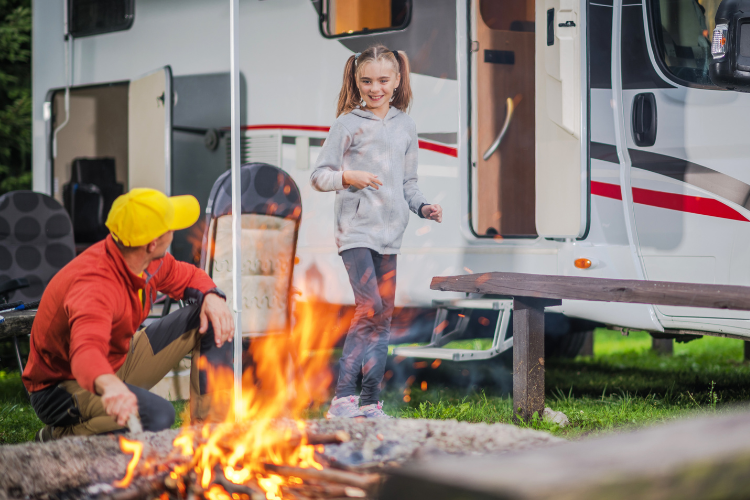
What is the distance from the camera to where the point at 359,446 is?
7.67ft

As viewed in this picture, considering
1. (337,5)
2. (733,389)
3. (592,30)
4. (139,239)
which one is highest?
(337,5)

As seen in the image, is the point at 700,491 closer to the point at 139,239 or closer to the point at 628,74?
the point at 139,239

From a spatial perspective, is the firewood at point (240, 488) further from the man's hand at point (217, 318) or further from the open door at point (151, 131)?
the open door at point (151, 131)

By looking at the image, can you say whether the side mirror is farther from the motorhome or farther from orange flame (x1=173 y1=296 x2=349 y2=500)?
orange flame (x1=173 y1=296 x2=349 y2=500)

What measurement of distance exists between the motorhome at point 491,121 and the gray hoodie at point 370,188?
53 centimetres

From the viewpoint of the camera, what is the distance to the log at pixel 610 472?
3.98 ft

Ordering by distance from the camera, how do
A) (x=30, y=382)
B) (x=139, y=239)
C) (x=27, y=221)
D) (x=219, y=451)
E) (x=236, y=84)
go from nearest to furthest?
(x=219, y=451), (x=139, y=239), (x=30, y=382), (x=236, y=84), (x=27, y=221)

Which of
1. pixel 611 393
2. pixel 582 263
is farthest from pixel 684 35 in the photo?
pixel 611 393

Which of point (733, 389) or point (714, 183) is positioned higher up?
point (714, 183)

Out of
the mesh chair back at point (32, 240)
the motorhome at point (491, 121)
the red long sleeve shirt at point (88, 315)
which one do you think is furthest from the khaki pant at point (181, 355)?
the mesh chair back at point (32, 240)

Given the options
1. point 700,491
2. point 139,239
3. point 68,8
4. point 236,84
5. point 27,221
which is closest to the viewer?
point 700,491

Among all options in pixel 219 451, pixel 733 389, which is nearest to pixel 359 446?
pixel 219 451

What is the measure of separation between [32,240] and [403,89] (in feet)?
9.00

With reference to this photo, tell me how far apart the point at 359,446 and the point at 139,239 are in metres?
0.99
